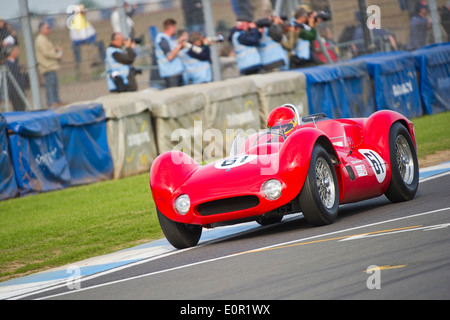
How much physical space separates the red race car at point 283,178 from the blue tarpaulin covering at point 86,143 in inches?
238

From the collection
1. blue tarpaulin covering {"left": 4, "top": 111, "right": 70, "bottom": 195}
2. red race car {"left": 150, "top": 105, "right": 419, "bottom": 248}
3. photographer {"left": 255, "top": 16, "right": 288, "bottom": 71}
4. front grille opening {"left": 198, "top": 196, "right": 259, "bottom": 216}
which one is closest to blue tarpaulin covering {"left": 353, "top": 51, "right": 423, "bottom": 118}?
photographer {"left": 255, "top": 16, "right": 288, "bottom": 71}

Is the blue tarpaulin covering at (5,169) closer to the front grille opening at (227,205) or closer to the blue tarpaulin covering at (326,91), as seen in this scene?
the front grille opening at (227,205)

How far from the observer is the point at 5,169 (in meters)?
13.2

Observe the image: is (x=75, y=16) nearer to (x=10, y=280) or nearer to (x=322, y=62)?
(x=322, y=62)

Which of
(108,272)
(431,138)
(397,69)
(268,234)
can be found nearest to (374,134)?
(268,234)

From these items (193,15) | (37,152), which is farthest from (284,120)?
(193,15)

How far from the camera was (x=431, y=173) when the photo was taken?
11.0 metres

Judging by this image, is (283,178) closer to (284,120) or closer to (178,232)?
(178,232)

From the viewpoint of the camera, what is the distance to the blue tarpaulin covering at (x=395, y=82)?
1966cm

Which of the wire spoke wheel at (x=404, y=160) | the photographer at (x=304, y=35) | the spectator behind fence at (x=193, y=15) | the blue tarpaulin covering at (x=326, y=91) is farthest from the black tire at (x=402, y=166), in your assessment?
the photographer at (x=304, y=35)

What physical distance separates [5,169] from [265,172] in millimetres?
6831

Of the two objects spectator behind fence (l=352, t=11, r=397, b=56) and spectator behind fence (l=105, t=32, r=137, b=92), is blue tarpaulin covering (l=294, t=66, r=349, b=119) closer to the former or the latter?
spectator behind fence (l=352, t=11, r=397, b=56)

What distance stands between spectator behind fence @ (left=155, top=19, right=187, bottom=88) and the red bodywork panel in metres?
8.00

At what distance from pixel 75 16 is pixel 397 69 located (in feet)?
27.2
